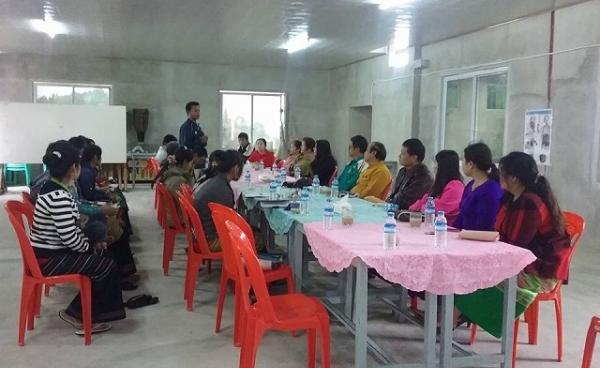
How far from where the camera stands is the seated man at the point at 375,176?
4.85 metres

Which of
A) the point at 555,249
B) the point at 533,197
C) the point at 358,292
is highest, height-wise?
the point at 533,197

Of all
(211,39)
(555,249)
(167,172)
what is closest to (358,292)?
(555,249)

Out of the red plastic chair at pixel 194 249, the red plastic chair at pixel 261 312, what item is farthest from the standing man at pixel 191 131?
the red plastic chair at pixel 261 312

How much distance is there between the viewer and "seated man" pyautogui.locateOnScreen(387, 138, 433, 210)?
422cm

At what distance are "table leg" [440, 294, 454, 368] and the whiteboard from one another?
9473mm

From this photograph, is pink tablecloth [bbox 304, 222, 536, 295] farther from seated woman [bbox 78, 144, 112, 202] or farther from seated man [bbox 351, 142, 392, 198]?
seated woman [bbox 78, 144, 112, 202]

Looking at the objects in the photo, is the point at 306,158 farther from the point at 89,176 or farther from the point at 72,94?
the point at 72,94

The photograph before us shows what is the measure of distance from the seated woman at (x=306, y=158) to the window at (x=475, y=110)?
2.53 meters

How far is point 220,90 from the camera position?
12.5 meters

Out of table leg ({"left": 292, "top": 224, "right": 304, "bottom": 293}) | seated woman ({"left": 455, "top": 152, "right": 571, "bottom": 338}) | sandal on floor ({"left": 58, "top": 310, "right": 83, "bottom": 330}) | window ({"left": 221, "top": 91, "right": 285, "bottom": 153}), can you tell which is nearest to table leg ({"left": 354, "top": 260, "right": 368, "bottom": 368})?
seated woman ({"left": 455, "top": 152, "right": 571, "bottom": 338})

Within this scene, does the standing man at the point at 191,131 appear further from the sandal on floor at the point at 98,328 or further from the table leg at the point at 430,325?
the table leg at the point at 430,325

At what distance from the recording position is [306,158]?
6973 millimetres

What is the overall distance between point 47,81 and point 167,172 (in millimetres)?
7610

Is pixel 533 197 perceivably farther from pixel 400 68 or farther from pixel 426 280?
pixel 400 68
